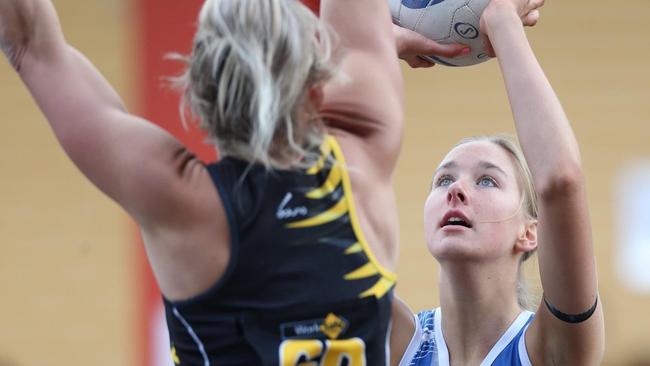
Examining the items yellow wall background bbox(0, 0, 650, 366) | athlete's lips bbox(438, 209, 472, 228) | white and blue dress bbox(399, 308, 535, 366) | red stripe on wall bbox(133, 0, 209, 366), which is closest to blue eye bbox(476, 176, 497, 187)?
athlete's lips bbox(438, 209, 472, 228)

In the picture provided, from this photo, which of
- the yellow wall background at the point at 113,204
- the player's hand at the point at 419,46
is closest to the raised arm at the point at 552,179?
the player's hand at the point at 419,46

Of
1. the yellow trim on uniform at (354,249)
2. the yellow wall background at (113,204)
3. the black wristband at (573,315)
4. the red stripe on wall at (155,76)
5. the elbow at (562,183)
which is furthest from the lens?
the yellow wall background at (113,204)

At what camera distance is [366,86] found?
2.38 meters

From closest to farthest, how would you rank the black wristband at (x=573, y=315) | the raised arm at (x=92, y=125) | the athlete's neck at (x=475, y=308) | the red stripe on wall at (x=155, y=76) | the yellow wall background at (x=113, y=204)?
the raised arm at (x=92, y=125) < the black wristband at (x=573, y=315) < the athlete's neck at (x=475, y=308) < the red stripe on wall at (x=155, y=76) < the yellow wall background at (x=113, y=204)

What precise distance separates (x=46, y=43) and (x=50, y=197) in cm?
696

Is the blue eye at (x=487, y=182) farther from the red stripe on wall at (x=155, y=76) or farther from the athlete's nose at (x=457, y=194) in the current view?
the red stripe on wall at (x=155, y=76)

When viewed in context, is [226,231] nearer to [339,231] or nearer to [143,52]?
[339,231]

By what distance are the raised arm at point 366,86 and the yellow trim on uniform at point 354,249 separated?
18 cm

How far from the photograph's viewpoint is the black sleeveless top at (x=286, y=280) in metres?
2.20

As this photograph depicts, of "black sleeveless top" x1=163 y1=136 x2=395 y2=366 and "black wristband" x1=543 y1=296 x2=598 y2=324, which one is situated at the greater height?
"black sleeveless top" x1=163 y1=136 x2=395 y2=366

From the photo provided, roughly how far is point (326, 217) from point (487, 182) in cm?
119

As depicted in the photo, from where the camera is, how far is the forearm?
287 cm

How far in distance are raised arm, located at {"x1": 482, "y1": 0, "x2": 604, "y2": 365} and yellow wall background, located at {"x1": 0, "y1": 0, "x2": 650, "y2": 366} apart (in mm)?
5924

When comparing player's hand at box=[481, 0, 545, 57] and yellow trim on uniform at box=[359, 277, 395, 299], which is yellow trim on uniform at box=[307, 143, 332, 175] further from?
player's hand at box=[481, 0, 545, 57]
